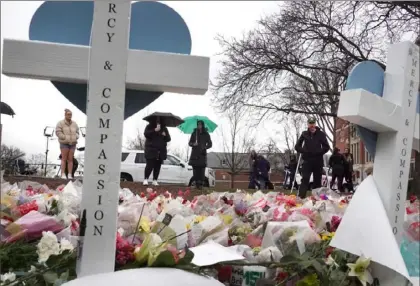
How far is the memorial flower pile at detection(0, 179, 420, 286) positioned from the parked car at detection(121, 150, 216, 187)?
294mm

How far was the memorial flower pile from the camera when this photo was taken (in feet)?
3.33

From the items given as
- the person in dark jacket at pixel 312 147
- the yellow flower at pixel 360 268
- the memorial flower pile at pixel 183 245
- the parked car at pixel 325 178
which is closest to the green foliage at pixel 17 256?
the memorial flower pile at pixel 183 245

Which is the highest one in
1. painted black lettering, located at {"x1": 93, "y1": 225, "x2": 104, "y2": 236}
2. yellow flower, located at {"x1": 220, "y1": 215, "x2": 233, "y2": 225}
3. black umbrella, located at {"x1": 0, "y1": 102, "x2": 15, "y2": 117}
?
black umbrella, located at {"x1": 0, "y1": 102, "x2": 15, "y2": 117}

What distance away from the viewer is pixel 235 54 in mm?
1699

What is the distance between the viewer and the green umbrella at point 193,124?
1.67 metres

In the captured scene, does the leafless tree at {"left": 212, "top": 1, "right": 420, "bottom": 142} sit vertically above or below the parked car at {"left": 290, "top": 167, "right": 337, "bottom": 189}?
above

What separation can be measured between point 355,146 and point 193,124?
0.52m

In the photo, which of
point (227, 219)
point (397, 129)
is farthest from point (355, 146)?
point (227, 219)

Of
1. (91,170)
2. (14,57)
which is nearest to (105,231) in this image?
(91,170)

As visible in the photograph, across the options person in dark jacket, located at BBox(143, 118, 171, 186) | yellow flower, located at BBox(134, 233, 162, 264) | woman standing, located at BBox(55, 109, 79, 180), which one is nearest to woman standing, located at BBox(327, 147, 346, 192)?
person in dark jacket, located at BBox(143, 118, 171, 186)

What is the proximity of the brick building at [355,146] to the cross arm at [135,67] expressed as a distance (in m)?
0.61

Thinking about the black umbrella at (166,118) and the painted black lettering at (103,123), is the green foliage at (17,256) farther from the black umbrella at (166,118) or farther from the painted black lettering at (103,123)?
the black umbrella at (166,118)

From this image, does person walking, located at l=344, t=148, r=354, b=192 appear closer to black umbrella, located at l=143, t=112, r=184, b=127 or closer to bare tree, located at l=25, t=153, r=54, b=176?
black umbrella, located at l=143, t=112, r=184, b=127

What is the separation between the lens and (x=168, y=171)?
2520 mm
